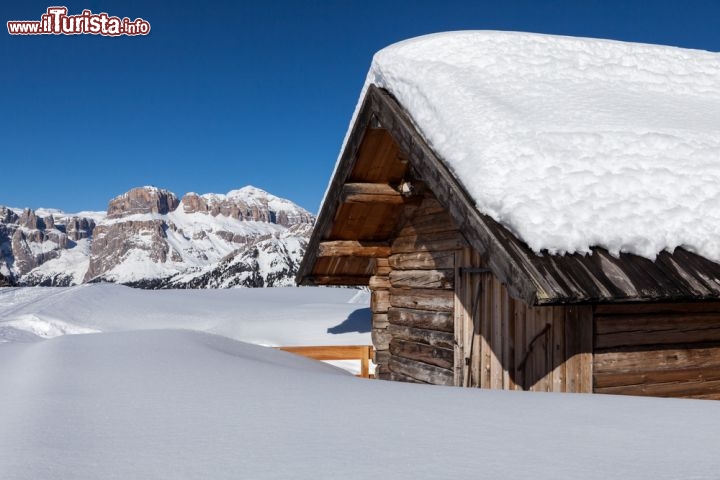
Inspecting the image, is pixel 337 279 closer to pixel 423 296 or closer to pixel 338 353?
pixel 338 353

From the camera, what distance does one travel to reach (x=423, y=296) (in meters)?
6.94

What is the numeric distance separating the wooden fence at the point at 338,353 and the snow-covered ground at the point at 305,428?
4832mm

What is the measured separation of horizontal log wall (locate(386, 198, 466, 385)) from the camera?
6.38 meters

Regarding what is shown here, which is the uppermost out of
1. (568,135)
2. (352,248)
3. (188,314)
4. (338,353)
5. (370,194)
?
(568,135)

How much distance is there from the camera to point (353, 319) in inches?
585

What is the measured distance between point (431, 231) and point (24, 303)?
645 inches

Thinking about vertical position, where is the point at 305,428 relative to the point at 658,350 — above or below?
below

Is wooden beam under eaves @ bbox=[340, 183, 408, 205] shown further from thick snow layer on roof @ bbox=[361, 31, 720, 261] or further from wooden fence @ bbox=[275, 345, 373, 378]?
wooden fence @ bbox=[275, 345, 373, 378]

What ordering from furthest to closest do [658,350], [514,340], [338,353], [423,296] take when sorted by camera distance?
[338,353], [423,296], [514,340], [658,350]

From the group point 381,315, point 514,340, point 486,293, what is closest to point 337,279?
point 381,315

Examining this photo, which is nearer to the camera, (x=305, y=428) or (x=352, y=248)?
(x=305, y=428)

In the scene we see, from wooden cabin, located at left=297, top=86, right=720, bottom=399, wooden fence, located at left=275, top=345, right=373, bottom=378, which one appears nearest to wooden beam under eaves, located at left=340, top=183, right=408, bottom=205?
wooden cabin, located at left=297, top=86, right=720, bottom=399

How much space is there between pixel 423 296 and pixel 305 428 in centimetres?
467

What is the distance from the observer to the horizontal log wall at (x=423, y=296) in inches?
251
